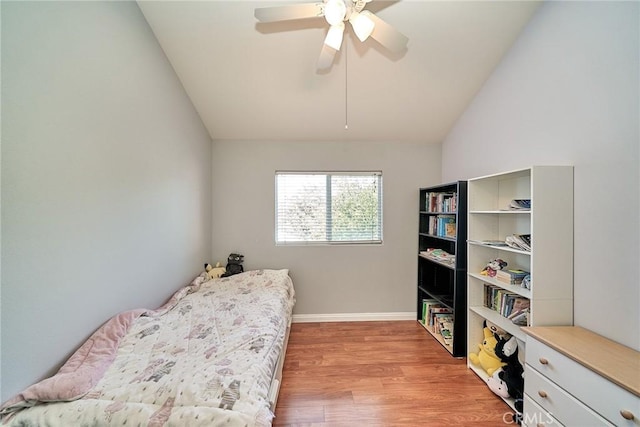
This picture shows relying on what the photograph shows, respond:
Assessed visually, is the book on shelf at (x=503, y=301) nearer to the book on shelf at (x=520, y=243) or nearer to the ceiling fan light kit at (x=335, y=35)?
the book on shelf at (x=520, y=243)

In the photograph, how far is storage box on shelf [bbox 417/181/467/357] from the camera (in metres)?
2.22

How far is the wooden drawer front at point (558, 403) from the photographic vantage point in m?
1.12

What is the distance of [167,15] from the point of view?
5.79ft

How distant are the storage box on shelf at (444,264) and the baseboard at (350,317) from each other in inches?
8.5

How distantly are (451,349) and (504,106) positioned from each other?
7.34 feet

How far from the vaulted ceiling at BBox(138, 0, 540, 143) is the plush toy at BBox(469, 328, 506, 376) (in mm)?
2195

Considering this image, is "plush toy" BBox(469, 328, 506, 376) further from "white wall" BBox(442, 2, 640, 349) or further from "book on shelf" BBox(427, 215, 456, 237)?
"book on shelf" BBox(427, 215, 456, 237)

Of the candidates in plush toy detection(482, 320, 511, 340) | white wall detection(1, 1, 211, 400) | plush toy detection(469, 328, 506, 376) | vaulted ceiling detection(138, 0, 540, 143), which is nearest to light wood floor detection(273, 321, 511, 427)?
plush toy detection(469, 328, 506, 376)

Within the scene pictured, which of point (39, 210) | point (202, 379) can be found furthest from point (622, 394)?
point (39, 210)

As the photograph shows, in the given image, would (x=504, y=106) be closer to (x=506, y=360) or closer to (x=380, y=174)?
(x=380, y=174)

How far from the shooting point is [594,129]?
1413 mm

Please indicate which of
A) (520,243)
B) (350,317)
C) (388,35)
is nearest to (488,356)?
(520,243)

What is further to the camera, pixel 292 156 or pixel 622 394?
pixel 292 156

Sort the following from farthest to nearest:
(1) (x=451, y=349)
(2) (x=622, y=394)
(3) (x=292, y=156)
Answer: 1. (3) (x=292, y=156)
2. (1) (x=451, y=349)
3. (2) (x=622, y=394)
